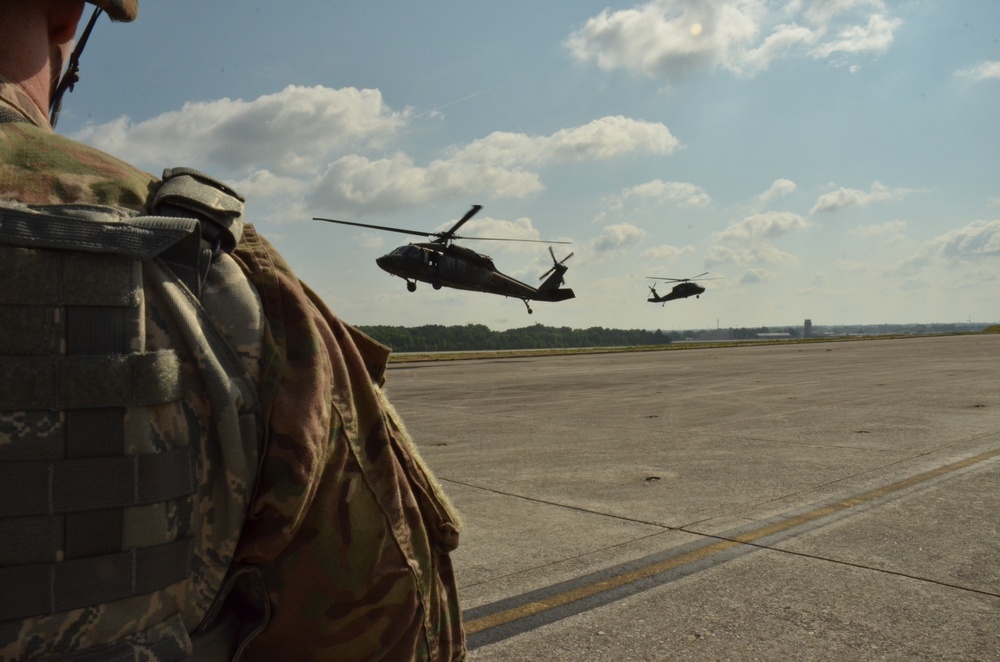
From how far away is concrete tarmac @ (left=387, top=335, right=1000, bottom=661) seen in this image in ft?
11.2

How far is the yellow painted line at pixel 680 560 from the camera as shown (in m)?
3.62

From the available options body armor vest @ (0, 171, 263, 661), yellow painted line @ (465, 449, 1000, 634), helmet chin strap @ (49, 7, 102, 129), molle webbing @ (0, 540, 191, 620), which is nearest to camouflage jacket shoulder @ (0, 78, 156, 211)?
body armor vest @ (0, 171, 263, 661)

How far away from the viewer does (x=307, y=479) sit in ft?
4.04

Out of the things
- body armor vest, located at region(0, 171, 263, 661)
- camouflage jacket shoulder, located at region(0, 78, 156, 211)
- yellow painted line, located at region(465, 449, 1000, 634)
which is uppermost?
camouflage jacket shoulder, located at region(0, 78, 156, 211)

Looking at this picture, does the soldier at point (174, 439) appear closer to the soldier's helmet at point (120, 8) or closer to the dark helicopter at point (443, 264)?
the soldier's helmet at point (120, 8)

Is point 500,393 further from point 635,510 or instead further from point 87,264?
point 87,264

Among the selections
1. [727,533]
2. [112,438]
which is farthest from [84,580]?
[727,533]

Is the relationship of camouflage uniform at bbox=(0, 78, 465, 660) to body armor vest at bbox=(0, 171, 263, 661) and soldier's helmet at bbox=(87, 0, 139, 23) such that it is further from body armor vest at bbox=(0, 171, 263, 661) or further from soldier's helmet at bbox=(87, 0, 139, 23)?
soldier's helmet at bbox=(87, 0, 139, 23)

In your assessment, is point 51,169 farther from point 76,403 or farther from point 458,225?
point 458,225

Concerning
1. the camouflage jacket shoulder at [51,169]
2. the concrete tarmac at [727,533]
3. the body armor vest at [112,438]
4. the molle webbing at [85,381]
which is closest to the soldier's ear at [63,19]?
the camouflage jacket shoulder at [51,169]

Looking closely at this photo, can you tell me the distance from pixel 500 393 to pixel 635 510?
9.70 metres

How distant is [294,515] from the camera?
48.7 inches

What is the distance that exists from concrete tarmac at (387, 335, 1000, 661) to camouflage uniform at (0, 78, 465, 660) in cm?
205

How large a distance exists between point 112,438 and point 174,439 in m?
0.09
